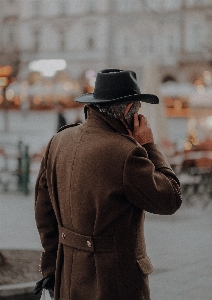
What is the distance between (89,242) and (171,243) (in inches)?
245

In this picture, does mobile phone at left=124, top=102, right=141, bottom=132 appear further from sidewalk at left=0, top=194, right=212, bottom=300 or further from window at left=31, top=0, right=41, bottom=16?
Answer: window at left=31, top=0, right=41, bottom=16

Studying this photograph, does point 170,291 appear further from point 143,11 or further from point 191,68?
point 143,11

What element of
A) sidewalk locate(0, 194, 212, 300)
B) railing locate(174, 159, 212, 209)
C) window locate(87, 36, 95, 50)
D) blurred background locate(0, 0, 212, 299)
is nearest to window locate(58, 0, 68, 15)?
blurred background locate(0, 0, 212, 299)

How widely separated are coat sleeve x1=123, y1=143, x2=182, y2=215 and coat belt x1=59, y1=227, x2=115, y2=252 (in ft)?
0.68

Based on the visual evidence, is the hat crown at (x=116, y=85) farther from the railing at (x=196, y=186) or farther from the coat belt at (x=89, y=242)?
the railing at (x=196, y=186)

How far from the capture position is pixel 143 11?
63.5 m

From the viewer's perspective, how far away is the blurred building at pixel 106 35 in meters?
60.0

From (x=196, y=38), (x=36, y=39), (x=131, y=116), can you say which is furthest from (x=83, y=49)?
(x=131, y=116)

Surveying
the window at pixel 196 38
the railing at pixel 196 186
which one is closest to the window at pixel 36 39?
the window at pixel 196 38

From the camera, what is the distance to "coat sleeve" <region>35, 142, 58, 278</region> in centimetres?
362

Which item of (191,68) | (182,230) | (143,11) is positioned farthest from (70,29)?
(182,230)

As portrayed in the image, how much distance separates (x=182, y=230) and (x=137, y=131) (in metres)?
7.27

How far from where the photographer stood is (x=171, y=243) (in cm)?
937

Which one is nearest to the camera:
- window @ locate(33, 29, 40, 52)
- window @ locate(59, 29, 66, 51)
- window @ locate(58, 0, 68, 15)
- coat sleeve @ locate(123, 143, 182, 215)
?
coat sleeve @ locate(123, 143, 182, 215)
